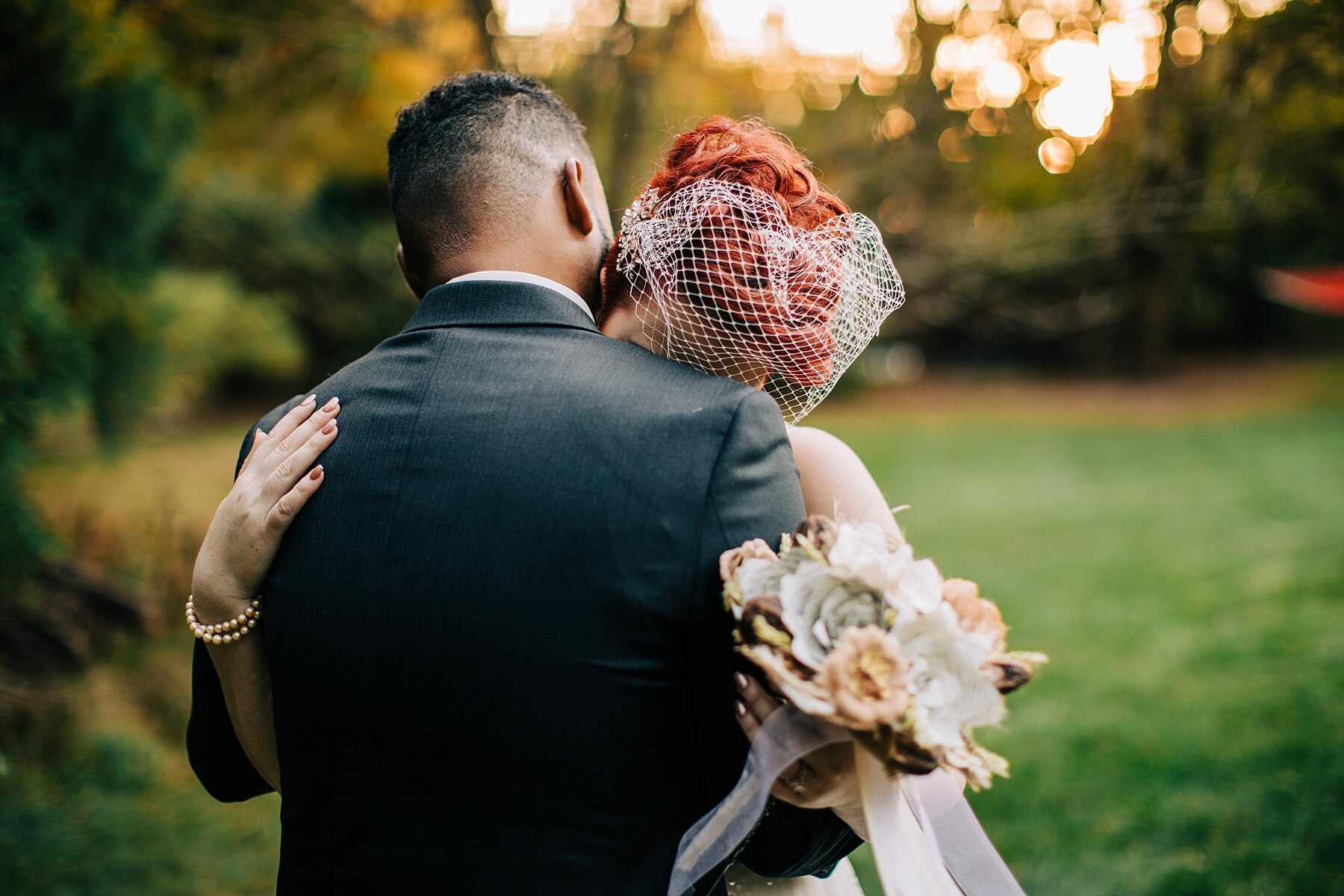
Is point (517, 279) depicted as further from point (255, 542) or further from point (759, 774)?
point (759, 774)

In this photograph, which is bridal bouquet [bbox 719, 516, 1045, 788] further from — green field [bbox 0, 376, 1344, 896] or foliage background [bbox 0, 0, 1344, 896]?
green field [bbox 0, 376, 1344, 896]

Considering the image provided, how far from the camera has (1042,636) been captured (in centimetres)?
684

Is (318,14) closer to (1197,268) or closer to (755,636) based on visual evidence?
(755,636)

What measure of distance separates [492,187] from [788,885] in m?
1.40

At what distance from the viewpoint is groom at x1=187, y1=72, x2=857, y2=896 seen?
4.06 feet

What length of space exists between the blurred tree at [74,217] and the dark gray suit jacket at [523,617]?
253cm

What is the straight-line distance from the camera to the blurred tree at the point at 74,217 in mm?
3338

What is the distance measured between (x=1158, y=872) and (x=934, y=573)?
3.47m

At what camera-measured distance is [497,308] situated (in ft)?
4.70

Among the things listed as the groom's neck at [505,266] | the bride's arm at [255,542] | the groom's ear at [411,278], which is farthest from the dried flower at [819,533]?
the groom's ear at [411,278]

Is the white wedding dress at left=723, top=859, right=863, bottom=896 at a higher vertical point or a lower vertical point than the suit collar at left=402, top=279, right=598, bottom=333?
lower

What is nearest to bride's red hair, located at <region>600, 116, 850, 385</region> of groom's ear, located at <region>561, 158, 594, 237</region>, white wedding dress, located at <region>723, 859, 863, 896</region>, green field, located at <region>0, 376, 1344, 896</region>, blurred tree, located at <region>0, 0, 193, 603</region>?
groom's ear, located at <region>561, 158, 594, 237</region>

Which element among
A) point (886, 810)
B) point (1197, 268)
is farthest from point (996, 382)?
point (886, 810)

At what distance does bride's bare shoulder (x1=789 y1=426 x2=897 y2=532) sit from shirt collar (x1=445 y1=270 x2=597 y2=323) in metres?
0.46
